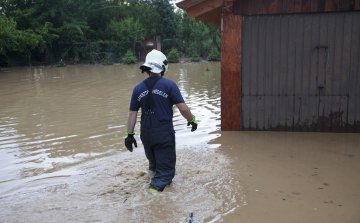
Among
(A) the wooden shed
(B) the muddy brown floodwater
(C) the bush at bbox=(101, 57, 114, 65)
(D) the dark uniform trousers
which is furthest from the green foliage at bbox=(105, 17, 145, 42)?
(D) the dark uniform trousers

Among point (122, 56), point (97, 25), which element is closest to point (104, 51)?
point (122, 56)

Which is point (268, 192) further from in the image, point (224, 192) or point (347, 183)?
point (347, 183)

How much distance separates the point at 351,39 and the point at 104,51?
3125cm

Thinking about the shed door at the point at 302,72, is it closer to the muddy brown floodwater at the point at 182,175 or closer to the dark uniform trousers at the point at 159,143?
the muddy brown floodwater at the point at 182,175

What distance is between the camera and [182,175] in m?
4.84

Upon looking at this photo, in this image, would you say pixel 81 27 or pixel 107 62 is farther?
pixel 81 27

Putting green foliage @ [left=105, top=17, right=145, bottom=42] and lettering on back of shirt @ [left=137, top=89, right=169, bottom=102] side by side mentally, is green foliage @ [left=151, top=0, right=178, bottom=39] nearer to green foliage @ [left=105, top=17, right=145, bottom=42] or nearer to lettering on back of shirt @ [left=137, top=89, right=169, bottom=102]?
green foliage @ [left=105, top=17, right=145, bottom=42]

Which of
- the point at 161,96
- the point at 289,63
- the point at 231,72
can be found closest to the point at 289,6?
the point at 289,63

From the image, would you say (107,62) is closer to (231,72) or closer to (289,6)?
(231,72)

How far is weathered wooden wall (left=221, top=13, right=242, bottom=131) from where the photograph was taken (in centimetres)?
685

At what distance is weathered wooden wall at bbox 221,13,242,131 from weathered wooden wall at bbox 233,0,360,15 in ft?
0.79

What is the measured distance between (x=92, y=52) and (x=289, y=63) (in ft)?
93.4

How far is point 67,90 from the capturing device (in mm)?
13344

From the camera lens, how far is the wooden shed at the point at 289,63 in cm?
665
